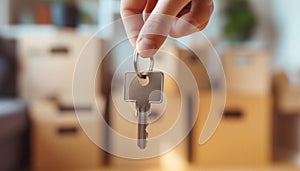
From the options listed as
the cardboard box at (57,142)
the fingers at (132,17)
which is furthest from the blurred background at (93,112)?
the fingers at (132,17)

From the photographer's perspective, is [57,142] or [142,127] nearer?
[142,127]

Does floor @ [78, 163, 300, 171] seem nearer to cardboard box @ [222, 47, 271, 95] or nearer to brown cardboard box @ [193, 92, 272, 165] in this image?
brown cardboard box @ [193, 92, 272, 165]

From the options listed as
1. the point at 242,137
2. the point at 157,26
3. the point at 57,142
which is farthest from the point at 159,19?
the point at 242,137

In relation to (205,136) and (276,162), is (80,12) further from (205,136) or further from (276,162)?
(205,136)

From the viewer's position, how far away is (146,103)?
0.61ft

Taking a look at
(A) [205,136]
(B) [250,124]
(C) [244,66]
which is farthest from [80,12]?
(A) [205,136]

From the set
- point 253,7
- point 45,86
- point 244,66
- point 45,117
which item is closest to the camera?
point 45,117

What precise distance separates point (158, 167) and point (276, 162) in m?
0.61

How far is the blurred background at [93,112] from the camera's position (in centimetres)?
Answer: 169

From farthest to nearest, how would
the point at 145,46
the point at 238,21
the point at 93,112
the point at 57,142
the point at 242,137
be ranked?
1. the point at 238,21
2. the point at 242,137
3. the point at 57,142
4. the point at 93,112
5. the point at 145,46

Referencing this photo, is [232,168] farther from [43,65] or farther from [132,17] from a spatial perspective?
[132,17]

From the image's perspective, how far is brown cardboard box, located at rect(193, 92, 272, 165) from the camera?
1.82 metres

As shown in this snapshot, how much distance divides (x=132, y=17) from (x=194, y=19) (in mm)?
35

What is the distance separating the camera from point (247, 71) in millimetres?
1924
